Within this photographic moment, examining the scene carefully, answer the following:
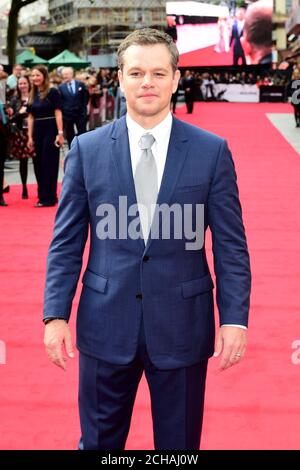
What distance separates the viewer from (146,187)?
2.51 meters

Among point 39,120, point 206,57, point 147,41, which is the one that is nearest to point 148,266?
point 147,41

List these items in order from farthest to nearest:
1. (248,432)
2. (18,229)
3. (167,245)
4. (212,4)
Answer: (212,4)
(18,229)
(248,432)
(167,245)

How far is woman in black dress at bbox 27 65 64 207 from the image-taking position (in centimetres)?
1021

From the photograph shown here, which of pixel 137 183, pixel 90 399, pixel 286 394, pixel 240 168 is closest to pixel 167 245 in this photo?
pixel 137 183

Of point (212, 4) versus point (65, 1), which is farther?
point (65, 1)

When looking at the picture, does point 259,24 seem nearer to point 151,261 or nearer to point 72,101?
point 72,101

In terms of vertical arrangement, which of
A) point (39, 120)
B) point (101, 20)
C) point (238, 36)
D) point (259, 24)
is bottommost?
point (101, 20)

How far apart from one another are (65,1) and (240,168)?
75309 millimetres

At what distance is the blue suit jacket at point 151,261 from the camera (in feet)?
8.18

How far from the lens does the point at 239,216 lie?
2588mm

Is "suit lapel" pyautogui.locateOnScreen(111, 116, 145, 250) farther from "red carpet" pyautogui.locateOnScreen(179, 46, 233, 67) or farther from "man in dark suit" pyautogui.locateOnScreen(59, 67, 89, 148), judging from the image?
"red carpet" pyautogui.locateOnScreen(179, 46, 233, 67)

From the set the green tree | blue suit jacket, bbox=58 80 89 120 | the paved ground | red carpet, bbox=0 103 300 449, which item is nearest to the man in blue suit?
red carpet, bbox=0 103 300 449

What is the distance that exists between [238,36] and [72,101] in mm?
37289
